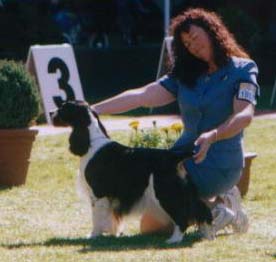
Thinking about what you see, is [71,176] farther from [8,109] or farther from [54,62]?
[54,62]

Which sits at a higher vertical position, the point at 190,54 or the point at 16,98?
the point at 190,54

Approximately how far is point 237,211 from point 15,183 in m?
3.05

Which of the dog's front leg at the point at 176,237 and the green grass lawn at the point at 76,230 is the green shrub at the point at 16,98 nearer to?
the green grass lawn at the point at 76,230

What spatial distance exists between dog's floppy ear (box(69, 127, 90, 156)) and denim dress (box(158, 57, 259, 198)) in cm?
62

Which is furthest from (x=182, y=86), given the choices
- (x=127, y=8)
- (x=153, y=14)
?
(x=153, y=14)

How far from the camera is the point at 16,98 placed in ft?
34.3

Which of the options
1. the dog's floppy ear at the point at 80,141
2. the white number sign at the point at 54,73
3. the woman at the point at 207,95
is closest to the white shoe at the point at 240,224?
the woman at the point at 207,95

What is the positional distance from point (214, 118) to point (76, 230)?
137 centimetres

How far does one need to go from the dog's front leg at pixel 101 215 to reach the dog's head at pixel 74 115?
54cm

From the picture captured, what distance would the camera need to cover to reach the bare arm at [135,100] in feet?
26.2

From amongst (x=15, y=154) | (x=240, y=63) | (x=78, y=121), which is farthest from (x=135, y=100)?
(x=15, y=154)

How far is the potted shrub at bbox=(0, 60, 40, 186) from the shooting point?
34.2 feet

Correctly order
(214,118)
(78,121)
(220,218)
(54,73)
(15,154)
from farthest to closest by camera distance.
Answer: (54,73) < (15,154) < (220,218) < (214,118) < (78,121)

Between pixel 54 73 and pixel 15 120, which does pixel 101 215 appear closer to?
pixel 15 120
